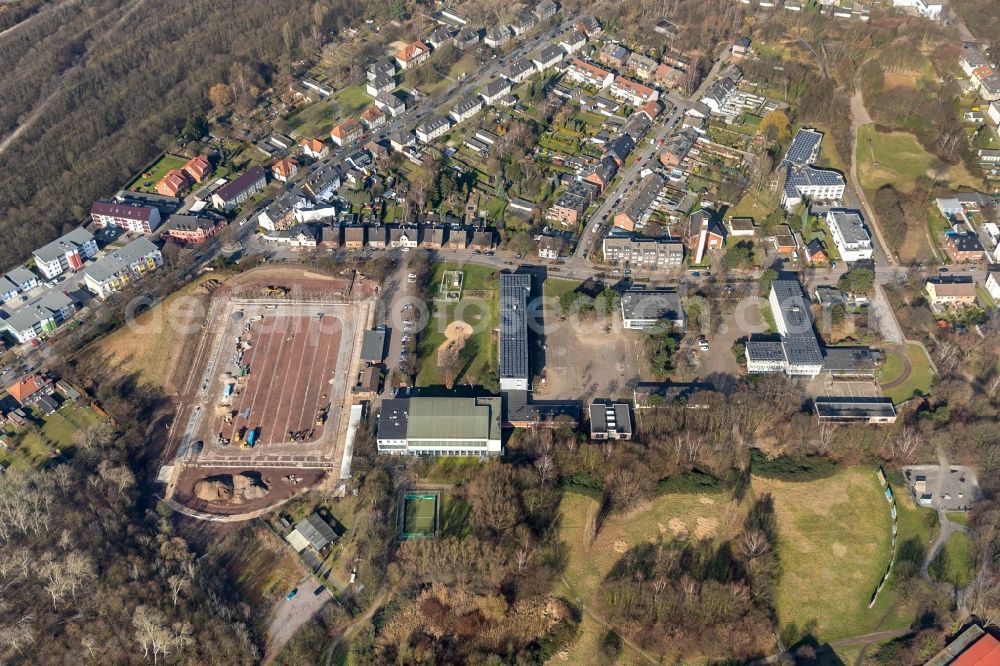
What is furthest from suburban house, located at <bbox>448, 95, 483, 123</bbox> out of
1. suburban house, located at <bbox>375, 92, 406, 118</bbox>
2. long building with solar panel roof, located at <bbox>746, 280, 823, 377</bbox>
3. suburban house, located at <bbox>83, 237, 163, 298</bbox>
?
long building with solar panel roof, located at <bbox>746, 280, 823, 377</bbox>

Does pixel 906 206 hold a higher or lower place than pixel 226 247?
higher

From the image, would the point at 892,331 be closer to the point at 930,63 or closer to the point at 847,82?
the point at 847,82

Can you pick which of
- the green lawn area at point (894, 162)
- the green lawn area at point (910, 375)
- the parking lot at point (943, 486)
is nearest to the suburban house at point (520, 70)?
the green lawn area at point (894, 162)

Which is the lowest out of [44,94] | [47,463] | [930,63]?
[47,463]

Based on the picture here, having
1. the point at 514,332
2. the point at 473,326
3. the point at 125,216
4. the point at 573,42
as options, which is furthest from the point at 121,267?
the point at 573,42

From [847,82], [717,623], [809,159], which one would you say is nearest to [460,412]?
[717,623]

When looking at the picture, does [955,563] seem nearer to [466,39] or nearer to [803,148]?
[803,148]

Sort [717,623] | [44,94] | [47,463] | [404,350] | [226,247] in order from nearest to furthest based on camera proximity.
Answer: [717,623]
[47,463]
[404,350]
[226,247]
[44,94]
